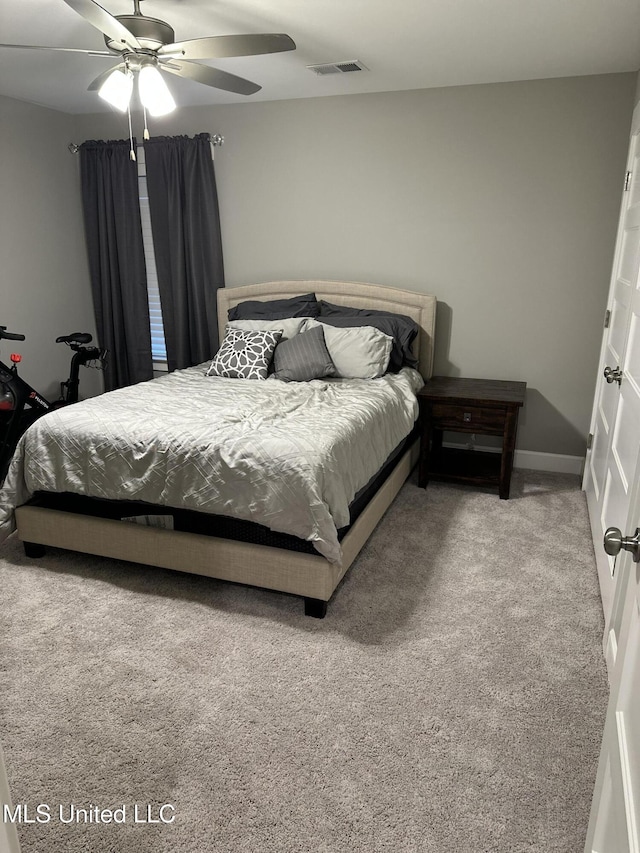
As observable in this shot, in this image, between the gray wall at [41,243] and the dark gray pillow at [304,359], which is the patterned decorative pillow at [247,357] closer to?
the dark gray pillow at [304,359]

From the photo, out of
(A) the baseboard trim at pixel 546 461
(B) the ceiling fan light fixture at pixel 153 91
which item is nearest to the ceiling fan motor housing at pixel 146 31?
(B) the ceiling fan light fixture at pixel 153 91

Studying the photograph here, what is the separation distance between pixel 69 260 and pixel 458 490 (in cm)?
357

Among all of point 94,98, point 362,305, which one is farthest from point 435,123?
point 94,98

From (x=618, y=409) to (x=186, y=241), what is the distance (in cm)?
340

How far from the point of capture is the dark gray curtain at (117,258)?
485 cm

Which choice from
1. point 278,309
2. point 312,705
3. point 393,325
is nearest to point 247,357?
point 278,309

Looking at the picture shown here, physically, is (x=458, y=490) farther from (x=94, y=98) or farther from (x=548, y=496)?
(x=94, y=98)

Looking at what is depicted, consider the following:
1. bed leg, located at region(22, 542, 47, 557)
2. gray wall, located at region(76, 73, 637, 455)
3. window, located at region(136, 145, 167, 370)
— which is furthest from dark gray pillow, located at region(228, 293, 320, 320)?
bed leg, located at region(22, 542, 47, 557)

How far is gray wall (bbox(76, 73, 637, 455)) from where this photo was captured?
12.5ft

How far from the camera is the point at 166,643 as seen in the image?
7.95 feet

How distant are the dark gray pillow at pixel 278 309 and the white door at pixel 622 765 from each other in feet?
11.2

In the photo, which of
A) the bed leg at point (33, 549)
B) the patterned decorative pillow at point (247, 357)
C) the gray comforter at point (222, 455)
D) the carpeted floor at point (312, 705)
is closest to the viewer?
the carpeted floor at point (312, 705)

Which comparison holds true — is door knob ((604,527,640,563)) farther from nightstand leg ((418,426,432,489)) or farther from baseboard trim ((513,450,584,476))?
baseboard trim ((513,450,584,476))

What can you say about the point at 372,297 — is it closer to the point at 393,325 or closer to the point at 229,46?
the point at 393,325
